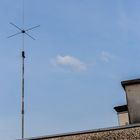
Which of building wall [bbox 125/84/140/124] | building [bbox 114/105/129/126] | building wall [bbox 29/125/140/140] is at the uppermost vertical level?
building [bbox 114/105/129/126]

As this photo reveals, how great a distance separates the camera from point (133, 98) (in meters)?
17.3

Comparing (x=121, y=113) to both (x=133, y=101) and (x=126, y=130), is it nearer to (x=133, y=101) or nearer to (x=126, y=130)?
(x=133, y=101)

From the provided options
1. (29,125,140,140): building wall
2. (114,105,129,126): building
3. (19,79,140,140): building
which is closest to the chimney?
(19,79,140,140): building

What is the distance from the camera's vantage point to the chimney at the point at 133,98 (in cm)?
1677

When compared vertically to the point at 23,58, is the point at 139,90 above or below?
below

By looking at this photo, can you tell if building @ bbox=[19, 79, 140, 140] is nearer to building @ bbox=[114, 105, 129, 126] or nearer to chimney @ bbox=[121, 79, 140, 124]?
chimney @ bbox=[121, 79, 140, 124]

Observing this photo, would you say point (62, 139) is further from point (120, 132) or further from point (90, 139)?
point (120, 132)

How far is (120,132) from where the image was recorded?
595 inches

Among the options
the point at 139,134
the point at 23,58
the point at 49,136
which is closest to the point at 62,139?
the point at 49,136

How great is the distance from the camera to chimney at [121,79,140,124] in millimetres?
16770

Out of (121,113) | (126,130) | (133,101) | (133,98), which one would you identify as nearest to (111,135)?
(126,130)

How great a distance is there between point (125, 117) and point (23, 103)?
12740 millimetres

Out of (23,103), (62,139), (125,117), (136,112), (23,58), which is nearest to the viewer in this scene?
(62,139)

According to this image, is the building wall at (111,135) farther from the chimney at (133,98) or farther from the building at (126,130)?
the chimney at (133,98)
